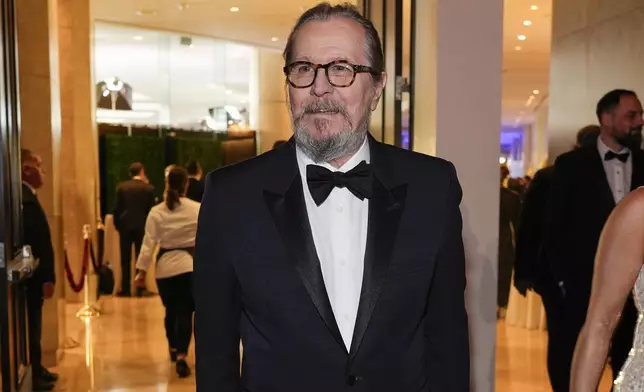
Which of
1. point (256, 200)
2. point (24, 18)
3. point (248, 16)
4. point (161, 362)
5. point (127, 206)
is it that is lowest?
point (161, 362)

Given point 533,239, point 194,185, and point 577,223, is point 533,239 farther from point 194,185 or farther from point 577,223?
point 194,185

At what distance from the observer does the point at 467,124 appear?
12.9 feet

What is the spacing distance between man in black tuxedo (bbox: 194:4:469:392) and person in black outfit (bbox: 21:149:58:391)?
3908mm

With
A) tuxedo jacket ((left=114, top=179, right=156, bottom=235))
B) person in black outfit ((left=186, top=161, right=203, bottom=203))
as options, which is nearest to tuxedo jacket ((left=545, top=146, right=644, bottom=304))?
person in black outfit ((left=186, top=161, right=203, bottom=203))

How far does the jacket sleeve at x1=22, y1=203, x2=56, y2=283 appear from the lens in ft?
17.3

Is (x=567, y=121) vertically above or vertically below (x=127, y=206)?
above

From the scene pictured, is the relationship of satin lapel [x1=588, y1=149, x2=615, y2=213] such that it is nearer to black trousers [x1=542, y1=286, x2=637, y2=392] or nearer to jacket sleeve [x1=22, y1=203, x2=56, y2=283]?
black trousers [x1=542, y1=286, x2=637, y2=392]

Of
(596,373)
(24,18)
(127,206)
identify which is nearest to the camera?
(596,373)

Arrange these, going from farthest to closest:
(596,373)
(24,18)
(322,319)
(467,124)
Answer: (24,18) → (467,124) → (596,373) → (322,319)

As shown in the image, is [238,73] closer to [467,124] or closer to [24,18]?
[24,18]

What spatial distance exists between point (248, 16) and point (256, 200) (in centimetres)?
1050

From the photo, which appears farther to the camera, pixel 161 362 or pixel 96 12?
pixel 96 12

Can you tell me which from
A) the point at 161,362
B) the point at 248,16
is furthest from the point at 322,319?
the point at 248,16

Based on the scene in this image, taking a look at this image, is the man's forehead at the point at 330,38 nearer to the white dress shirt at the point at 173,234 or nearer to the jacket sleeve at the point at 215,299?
the jacket sleeve at the point at 215,299
